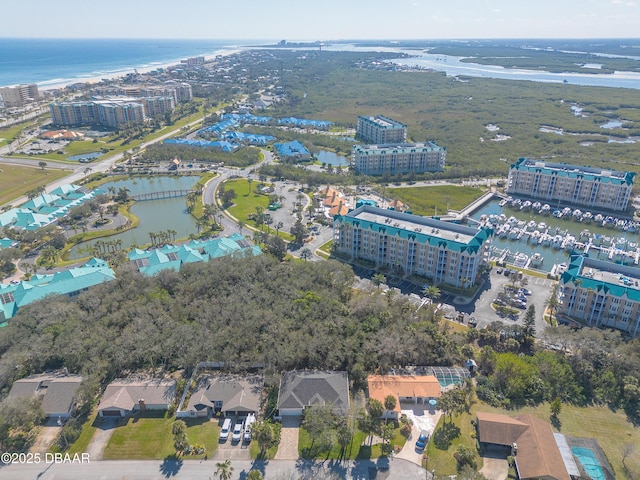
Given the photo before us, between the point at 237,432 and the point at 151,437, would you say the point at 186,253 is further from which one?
the point at 237,432

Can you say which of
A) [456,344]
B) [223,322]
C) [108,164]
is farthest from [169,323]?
[108,164]

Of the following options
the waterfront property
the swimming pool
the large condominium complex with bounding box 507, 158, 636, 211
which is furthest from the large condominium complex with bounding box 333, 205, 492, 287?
the large condominium complex with bounding box 507, 158, 636, 211

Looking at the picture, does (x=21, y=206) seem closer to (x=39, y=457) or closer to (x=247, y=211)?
(x=247, y=211)

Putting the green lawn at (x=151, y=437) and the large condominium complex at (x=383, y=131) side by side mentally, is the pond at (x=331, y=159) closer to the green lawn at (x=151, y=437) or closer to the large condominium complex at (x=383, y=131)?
the large condominium complex at (x=383, y=131)

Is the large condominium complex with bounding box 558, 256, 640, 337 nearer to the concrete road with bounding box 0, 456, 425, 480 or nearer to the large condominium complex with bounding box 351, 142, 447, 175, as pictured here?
the concrete road with bounding box 0, 456, 425, 480

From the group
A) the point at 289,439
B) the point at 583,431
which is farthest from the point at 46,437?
the point at 583,431

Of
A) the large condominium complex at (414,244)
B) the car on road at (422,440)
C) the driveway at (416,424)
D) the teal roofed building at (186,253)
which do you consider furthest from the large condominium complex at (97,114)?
the car on road at (422,440)
